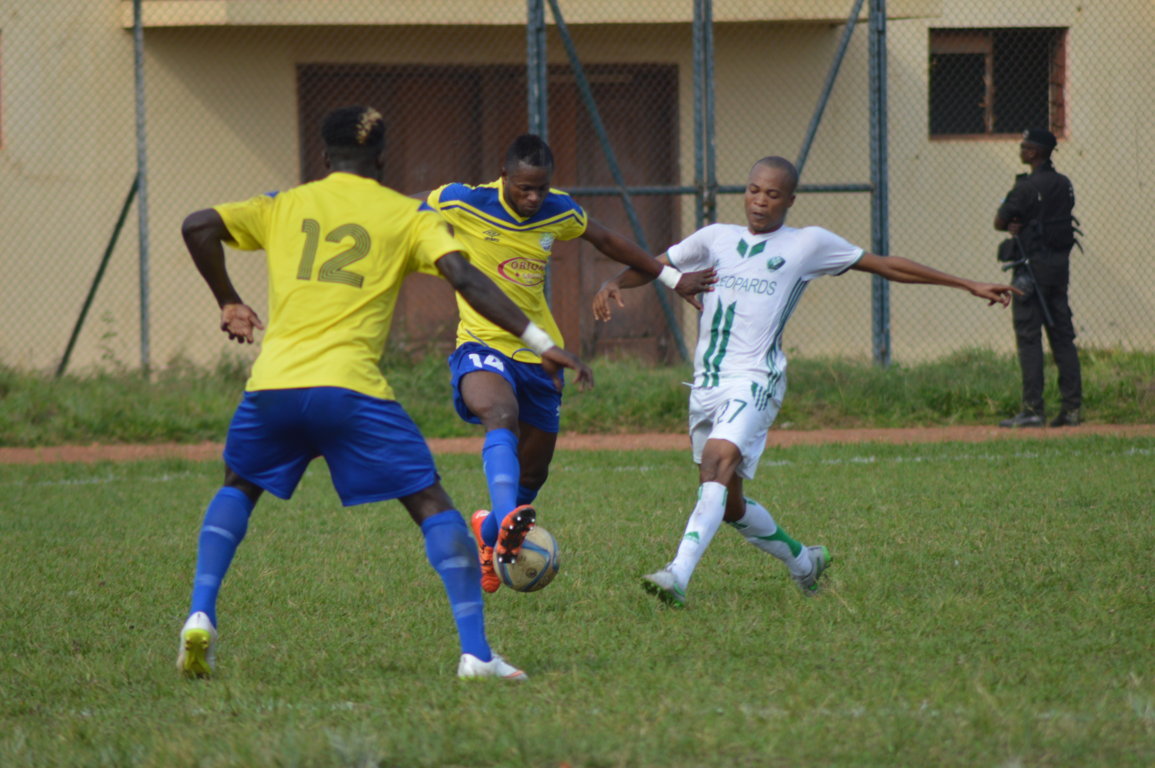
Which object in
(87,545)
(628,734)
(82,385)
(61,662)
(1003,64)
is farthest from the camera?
(1003,64)

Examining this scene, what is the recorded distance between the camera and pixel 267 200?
15.1ft

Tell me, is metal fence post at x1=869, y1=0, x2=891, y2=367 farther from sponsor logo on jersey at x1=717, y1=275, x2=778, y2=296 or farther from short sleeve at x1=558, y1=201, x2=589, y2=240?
sponsor logo on jersey at x1=717, y1=275, x2=778, y2=296

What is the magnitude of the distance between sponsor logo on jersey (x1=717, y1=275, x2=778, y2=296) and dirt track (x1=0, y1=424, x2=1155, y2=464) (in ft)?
16.3

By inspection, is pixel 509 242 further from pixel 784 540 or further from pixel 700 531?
pixel 784 540

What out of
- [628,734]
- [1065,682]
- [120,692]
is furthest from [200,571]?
[1065,682]

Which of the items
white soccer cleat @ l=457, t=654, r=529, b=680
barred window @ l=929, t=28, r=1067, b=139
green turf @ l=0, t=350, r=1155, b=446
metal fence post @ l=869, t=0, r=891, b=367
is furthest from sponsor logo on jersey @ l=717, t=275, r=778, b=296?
barred window @ l=929, t=28, r=1067, b=139

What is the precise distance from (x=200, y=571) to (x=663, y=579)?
168 centimetres

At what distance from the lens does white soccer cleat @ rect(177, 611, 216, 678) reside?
15.0ft

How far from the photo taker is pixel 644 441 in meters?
11.4

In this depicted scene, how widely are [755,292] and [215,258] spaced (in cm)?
234

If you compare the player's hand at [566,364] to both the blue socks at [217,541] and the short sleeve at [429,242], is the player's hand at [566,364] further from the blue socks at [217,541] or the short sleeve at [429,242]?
the blue socks at [217,541]

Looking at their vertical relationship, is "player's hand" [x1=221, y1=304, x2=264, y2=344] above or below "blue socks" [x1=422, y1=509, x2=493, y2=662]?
above

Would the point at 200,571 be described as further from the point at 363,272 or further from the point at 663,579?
the point at 663,579

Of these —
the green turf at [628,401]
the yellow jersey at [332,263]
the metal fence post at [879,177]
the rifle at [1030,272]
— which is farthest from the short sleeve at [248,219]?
the metal fence post at [879,177]
